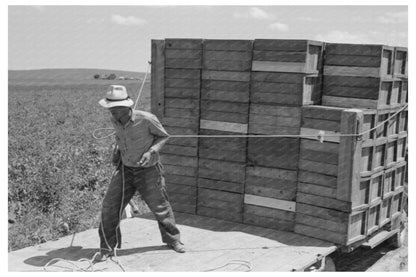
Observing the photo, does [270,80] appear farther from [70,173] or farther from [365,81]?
[70,173]

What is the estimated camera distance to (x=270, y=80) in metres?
7.45

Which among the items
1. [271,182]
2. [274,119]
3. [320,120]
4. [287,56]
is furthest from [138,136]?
[320,120]

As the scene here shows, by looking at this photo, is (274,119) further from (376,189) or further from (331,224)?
(376,189)

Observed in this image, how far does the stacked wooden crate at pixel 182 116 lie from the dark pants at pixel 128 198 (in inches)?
55.6

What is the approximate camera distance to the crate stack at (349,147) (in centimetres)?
700

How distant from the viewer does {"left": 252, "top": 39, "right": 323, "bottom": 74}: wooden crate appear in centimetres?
719

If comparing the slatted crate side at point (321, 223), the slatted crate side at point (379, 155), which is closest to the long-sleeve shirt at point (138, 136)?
the slatted crate side at point (321, 223)

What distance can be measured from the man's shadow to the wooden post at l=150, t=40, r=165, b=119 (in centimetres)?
232

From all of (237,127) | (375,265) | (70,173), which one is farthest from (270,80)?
(70,173)

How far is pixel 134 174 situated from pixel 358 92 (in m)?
3.32

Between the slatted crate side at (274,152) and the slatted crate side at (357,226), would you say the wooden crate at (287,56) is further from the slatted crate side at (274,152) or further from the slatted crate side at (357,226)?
the slatted crate side at (357,226)

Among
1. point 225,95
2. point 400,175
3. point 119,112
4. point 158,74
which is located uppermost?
point 158,74

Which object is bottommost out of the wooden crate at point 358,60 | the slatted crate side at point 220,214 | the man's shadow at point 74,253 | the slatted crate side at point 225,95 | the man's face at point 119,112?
the man's shadow at point 74,253

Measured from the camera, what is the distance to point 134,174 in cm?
678
